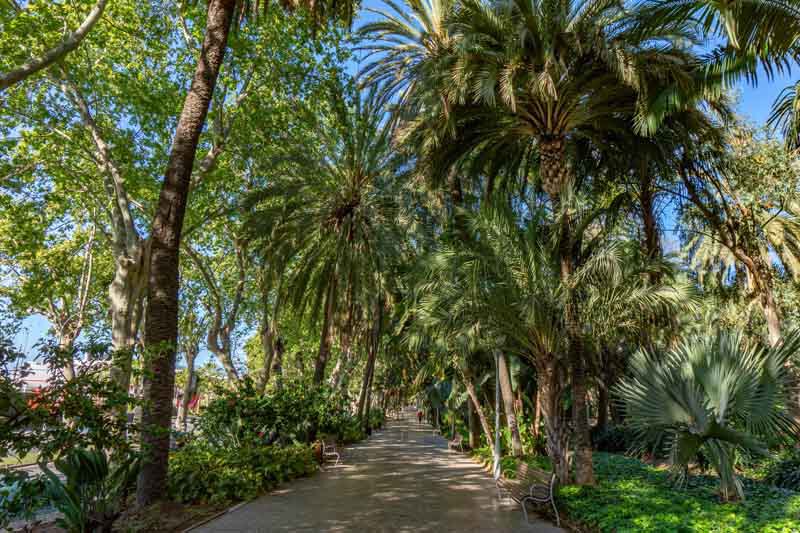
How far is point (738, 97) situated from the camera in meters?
15.4

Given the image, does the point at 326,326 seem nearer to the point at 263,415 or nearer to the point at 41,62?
the point at 263,415

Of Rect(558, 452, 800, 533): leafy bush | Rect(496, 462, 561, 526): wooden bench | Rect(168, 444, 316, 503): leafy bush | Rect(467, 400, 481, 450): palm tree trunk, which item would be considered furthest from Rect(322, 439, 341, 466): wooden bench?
Rect(558, 452, 800, 533): leafy bush

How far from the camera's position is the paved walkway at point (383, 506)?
25.2 feet

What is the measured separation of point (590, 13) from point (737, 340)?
6904 mm

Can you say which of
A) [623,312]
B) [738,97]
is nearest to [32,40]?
[623,312]

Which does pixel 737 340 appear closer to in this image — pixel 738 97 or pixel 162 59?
pixel 738 97

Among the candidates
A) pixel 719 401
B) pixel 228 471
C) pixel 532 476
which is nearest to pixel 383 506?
pixel 532 476

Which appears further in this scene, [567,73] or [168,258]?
[567,73]

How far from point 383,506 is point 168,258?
19.5 feet

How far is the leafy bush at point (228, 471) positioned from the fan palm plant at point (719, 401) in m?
7.27

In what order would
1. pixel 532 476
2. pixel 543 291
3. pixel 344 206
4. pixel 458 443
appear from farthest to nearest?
pixel 458 443
pixel 344 206
pixel 543 291
pixel 532 476

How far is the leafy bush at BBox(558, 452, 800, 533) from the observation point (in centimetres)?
604

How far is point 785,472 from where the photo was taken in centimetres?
1127

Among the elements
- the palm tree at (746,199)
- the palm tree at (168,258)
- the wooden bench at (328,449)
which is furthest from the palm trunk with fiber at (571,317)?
the wooden bench at (328,449)
